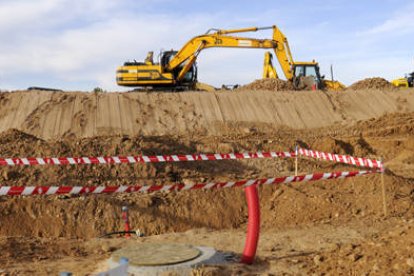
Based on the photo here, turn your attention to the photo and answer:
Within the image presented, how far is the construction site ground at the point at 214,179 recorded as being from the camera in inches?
266

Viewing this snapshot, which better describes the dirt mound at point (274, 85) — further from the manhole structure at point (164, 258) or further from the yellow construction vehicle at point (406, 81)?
the manhole structure at point (164, 258)

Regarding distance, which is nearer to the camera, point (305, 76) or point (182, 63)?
point (182, 63)

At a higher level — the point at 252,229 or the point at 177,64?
the point at 177,64

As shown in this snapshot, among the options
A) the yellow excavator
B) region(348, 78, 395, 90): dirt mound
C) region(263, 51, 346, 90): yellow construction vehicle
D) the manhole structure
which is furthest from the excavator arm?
the manhole structure

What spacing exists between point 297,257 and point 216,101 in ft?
69.0

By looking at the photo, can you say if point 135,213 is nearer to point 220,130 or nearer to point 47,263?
point 47,263

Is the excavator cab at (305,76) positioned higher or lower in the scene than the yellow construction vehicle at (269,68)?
lower

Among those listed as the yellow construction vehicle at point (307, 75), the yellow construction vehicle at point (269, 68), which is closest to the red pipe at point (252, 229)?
the yellow construction vehicle at point (307, 75)

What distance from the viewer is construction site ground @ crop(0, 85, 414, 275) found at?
6.76 m

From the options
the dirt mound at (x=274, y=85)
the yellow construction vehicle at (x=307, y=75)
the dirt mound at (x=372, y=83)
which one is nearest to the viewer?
the yellow construction vehicle at (x=307, y=75)

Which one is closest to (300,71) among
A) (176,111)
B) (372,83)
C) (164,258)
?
(372,83)

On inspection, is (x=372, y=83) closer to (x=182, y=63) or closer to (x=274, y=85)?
(x=274, y=85)

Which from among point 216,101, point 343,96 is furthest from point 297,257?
point 343,96

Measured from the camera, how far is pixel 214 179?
14.9 m
